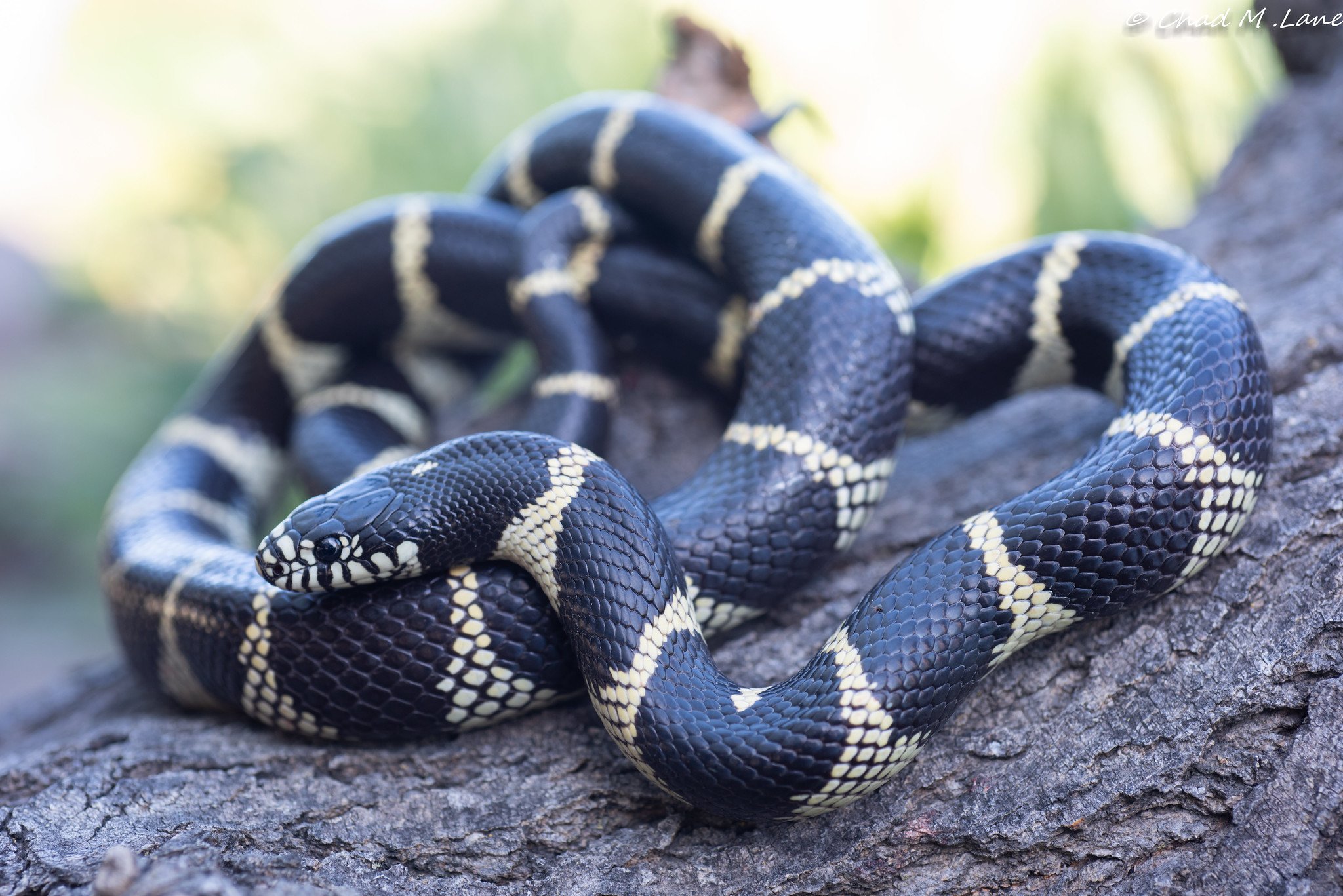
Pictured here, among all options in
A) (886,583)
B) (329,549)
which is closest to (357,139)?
(329,549)

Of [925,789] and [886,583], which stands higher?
[886,583]

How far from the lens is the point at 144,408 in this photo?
862 cm

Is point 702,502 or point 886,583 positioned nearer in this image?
point 886,583

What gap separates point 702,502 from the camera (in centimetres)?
327

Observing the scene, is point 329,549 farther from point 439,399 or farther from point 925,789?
point 439,399

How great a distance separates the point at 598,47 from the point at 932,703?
5760mm

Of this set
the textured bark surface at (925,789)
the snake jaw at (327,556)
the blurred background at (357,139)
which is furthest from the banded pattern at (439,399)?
the blurred background at (357,139)

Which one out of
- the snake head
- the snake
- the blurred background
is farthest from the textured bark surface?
the blurred background

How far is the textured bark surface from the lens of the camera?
2.58m

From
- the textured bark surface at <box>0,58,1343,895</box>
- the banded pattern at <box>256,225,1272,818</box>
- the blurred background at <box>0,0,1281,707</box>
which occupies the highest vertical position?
the blurred background at <box>0,0,1281,707</box>

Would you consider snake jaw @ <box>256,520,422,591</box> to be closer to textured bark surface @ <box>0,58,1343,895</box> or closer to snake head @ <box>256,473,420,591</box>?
snake head @ <box>256,473,420,591</box>

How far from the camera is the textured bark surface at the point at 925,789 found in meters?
2.58

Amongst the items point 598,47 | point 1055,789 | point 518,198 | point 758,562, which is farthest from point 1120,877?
point 598,47

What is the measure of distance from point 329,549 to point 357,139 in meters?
5.42
